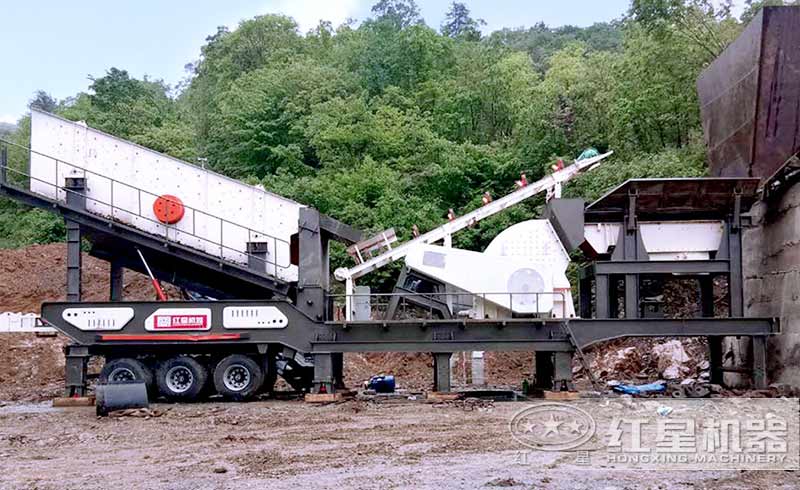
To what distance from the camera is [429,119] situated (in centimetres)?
4944

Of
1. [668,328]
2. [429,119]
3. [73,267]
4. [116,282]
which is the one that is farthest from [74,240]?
[429,119]

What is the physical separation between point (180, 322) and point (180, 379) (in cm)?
128

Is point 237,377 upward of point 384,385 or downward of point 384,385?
upward

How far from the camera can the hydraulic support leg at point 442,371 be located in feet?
65.7

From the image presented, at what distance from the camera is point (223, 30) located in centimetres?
8119

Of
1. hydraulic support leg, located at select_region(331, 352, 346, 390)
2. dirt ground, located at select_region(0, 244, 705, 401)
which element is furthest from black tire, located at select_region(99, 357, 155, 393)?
hydraulic support leg, located at select_region(331, 352, 346, 390)

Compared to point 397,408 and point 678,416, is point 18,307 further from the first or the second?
point 678,416

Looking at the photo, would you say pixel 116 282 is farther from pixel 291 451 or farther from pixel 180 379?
pixel 291 451

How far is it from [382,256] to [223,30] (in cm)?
6461

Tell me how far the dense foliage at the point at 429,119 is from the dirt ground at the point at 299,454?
1932cm

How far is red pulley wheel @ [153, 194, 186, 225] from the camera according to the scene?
822 inches

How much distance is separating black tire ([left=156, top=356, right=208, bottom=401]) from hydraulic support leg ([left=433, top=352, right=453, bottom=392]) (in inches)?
199

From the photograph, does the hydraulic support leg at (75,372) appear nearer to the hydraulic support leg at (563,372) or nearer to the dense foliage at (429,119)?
the hydraulic support leg at (563,372)

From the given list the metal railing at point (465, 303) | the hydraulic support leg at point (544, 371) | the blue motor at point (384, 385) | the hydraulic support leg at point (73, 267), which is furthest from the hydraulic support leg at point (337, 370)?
the hydraulic support leg at point (73, 267)
